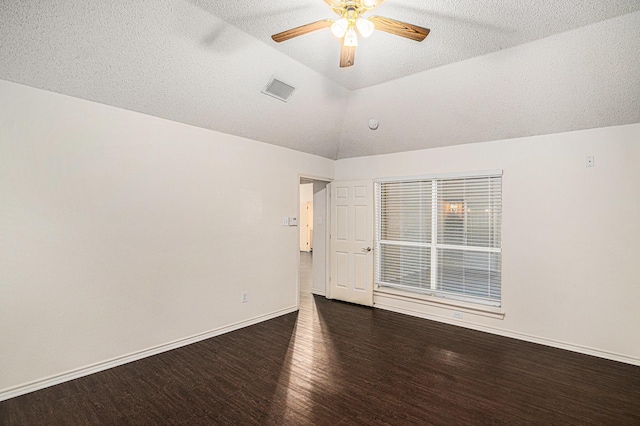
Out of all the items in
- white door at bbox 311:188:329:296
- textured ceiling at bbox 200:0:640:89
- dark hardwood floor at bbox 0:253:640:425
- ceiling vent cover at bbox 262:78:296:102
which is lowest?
dark hardwood floor at bbox 0:253:640:425

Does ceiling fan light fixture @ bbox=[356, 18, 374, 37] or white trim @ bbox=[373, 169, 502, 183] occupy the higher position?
ceiling fan light fixture @ bbox=[356, 18, 374, 37]

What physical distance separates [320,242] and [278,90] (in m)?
2.99

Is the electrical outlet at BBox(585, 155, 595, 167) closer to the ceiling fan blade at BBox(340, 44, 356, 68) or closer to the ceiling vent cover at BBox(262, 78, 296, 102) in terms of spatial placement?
the ceiling fan blade at BBox(340, 44, 356, 68)

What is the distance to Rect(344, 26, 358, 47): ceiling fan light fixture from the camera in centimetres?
214

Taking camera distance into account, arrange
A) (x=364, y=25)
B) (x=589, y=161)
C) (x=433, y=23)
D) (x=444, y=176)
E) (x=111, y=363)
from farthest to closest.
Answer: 1. (x=444, y=176)
2. (x=589, y=161)
3. (x=111, y=363)
4. (x=433, y=23)
5. (x=364, y=25)

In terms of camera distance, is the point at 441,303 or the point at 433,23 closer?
the point at 433,23

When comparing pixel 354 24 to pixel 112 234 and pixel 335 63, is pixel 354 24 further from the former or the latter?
pixel 112 234

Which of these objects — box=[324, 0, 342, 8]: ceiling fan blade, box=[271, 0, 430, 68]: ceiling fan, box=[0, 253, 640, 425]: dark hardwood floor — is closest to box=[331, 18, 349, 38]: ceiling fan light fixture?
box=[271, 0, 430, 68]: ceiling fan

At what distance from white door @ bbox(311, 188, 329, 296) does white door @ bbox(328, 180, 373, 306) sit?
17 centimetres

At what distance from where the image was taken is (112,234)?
308 cm

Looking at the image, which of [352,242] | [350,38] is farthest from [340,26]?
[352,242]

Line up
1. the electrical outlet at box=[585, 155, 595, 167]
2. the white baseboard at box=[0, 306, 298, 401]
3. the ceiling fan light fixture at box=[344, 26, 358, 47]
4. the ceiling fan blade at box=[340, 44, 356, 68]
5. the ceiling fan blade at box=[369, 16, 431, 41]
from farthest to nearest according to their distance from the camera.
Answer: the electrical outlet at box=[585, 155, 595, 167]
the white baseboard at box=[0, 306, 298, 401]
the ceiling fan blade at box=[340, 44, 356, 68]
the ceiling fan light fixture at box=[344, 26, 358, 47]
the ceiling fan blade at box=[369, 16, 431, 41]

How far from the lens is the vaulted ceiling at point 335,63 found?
2.43 meters

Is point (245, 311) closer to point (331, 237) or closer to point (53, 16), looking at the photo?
point (331, 237)
